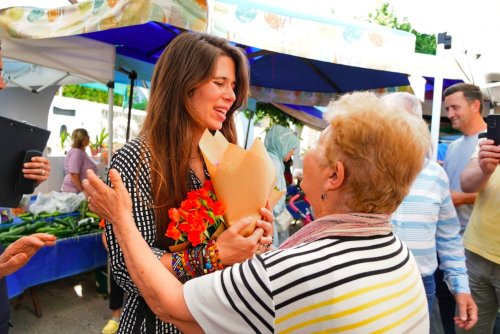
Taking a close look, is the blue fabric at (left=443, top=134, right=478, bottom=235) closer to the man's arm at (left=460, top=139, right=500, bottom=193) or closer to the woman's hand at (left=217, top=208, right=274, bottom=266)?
the man's arm at (left=460, top=139, right=500, bottom=193)

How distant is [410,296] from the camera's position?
0.90 m

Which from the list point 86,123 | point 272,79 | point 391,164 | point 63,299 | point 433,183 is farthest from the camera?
point 86,123

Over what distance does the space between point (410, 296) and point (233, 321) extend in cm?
44

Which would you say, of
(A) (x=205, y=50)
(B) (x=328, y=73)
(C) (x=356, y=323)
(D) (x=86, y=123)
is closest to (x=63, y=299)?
(A) (x=205, y=50)

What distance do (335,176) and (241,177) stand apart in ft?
0.89

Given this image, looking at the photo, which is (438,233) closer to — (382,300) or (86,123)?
(382,300)

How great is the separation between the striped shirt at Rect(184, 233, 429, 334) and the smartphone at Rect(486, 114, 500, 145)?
65.2 inches

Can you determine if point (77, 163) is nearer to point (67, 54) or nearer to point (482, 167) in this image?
point (67, 54)

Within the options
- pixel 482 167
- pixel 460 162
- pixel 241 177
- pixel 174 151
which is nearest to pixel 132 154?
pixel 174 151

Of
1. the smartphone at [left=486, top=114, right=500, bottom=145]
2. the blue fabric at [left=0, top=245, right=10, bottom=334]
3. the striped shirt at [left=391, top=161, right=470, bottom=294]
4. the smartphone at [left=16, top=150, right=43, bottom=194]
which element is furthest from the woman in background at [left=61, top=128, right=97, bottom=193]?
the smartphone at [left=486, top=114, right=500, bottom=145]

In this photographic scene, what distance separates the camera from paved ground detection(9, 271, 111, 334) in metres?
3.35

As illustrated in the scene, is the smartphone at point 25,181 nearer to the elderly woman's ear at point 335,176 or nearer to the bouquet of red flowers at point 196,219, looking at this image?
the bouquet of red flowers at point 196,219

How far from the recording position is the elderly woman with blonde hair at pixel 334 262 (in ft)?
2.60

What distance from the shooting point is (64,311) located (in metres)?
3.69
